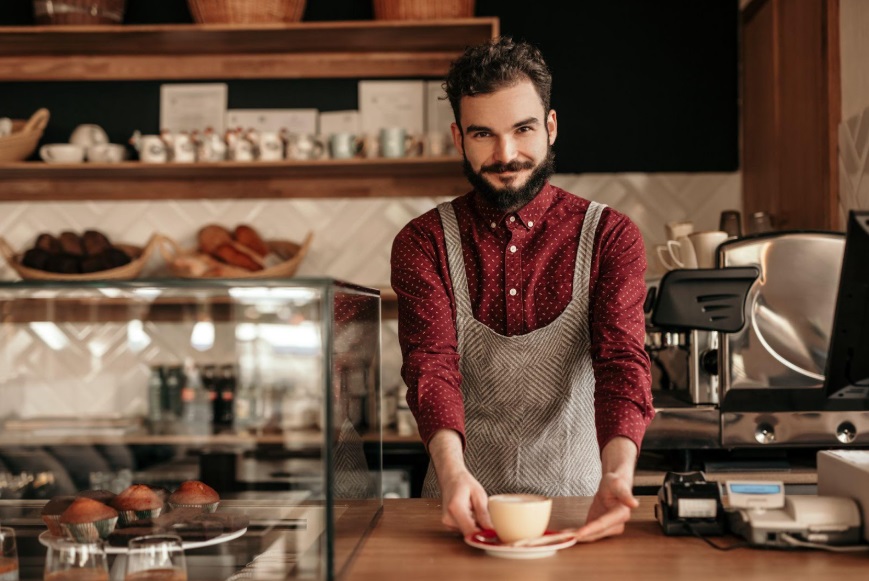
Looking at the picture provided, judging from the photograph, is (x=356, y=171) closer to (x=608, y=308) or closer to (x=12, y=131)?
(x=12, y=131)

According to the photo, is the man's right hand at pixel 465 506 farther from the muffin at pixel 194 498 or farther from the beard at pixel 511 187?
the beard at pixel 511 187

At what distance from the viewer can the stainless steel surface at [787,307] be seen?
2.24m

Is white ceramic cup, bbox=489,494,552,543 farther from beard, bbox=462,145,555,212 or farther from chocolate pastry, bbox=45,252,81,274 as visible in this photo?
chocolate pastry, bbox=45,252,81,274

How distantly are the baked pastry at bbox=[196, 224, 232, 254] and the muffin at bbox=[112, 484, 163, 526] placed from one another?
80.6 inches

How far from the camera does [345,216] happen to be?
3.45 meters

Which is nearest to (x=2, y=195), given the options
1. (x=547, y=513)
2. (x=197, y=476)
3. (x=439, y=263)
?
(x=197, y=476)

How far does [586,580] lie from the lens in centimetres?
111

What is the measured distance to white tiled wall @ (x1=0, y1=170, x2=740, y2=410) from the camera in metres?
3.39

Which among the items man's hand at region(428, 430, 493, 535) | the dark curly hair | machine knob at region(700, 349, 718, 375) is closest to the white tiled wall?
machine knob at region(700, 349, 718, 375)

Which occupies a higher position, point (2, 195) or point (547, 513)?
point (2, 195)

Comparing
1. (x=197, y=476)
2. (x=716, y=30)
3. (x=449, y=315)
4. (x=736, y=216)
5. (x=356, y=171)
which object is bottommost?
(x=197, y=476)

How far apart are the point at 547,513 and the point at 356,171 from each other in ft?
7.45

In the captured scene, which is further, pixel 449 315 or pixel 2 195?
pixel 2 195

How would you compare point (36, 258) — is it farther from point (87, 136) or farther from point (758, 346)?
point (758, 346)
